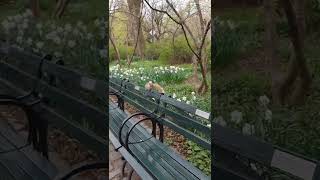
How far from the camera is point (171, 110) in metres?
2.17

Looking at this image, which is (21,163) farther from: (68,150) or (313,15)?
(313,15)

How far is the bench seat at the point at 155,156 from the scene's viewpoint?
2.04 m

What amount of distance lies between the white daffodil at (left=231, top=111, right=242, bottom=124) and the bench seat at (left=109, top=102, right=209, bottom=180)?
1.24ft

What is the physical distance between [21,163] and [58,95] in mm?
441

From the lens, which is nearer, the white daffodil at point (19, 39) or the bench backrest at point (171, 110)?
the bench backrest at point (171, 110)

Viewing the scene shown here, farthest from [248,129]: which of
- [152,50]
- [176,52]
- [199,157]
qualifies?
[152,50]

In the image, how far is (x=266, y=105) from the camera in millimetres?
1499

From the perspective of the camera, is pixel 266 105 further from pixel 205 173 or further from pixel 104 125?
pixel 104 125

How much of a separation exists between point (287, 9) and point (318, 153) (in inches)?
18.7

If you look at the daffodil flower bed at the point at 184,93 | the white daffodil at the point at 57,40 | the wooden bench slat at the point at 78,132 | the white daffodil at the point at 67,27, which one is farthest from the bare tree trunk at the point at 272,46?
the white daffodil at the point at 57,40

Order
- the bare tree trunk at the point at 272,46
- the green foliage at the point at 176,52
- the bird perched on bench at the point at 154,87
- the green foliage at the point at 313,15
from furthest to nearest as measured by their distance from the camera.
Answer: the bird perched on bench at the point at 154,87
the green foliage at the point at 176,52
the bare tree trunk at the point at 272,46
the green foliage at the point at 313,15

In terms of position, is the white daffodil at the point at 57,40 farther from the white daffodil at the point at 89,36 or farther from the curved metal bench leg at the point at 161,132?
the curved metal bench leg at the point at 161,132

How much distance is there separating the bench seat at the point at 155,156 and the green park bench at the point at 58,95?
0.17 meters

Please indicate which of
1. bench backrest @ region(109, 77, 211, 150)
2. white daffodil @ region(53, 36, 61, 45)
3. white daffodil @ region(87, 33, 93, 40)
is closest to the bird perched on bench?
bench backrest @ region(109, 77, 211, 150)
